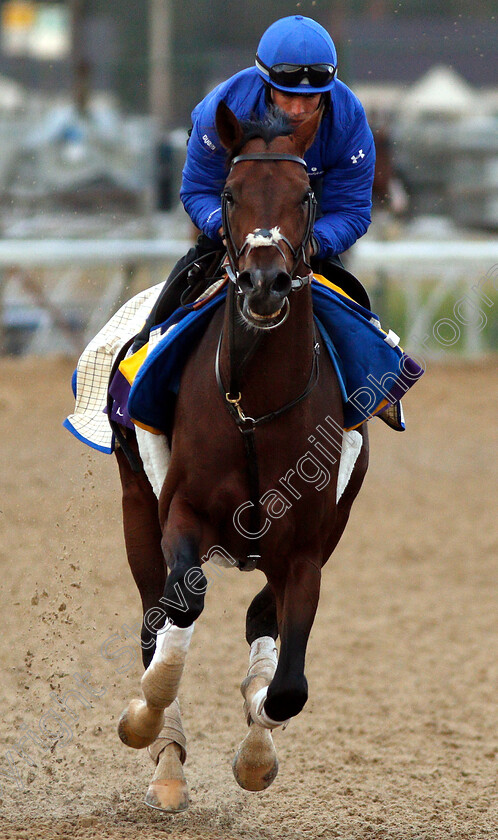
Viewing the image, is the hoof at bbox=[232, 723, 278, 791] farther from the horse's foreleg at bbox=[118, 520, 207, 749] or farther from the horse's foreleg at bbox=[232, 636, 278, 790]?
the horse's foreleg at bbox=[118, 520, 207, 749]

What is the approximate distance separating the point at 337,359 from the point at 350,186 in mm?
630

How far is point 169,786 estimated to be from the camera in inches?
163

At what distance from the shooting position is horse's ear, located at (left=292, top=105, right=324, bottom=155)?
3.41 metres

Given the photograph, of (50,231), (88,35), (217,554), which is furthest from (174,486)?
(88,35)

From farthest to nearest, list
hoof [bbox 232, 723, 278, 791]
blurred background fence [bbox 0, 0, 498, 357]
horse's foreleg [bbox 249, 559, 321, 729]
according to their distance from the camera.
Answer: blurred background fence [bbox 0, 0, 498, 357] < hoof [bbox 232, 723, 278, 791] < horse's foreleg [bbox 249, 559, 321, 729]

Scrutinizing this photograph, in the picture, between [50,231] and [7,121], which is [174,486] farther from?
[7,121]

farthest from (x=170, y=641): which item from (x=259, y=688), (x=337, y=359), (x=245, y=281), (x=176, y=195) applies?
(x=176, y=195)

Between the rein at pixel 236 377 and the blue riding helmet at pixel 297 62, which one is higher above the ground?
the blue riding helmet at pixel 297 62

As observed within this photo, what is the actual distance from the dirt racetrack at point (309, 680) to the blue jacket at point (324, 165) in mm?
1731

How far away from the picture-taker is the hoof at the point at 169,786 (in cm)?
409

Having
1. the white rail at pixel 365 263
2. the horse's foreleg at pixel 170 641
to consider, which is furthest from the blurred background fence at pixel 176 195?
the horse's foreleg at pixel 170 641

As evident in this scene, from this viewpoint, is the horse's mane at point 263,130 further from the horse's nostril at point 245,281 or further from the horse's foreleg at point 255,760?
the horse's foreleg at point 255,760

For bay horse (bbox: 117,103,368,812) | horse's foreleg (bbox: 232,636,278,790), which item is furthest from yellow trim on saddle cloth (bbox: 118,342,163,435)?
horse's foreleg (bbox: 232,636,278,790)

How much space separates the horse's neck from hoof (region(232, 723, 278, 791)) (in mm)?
1149
